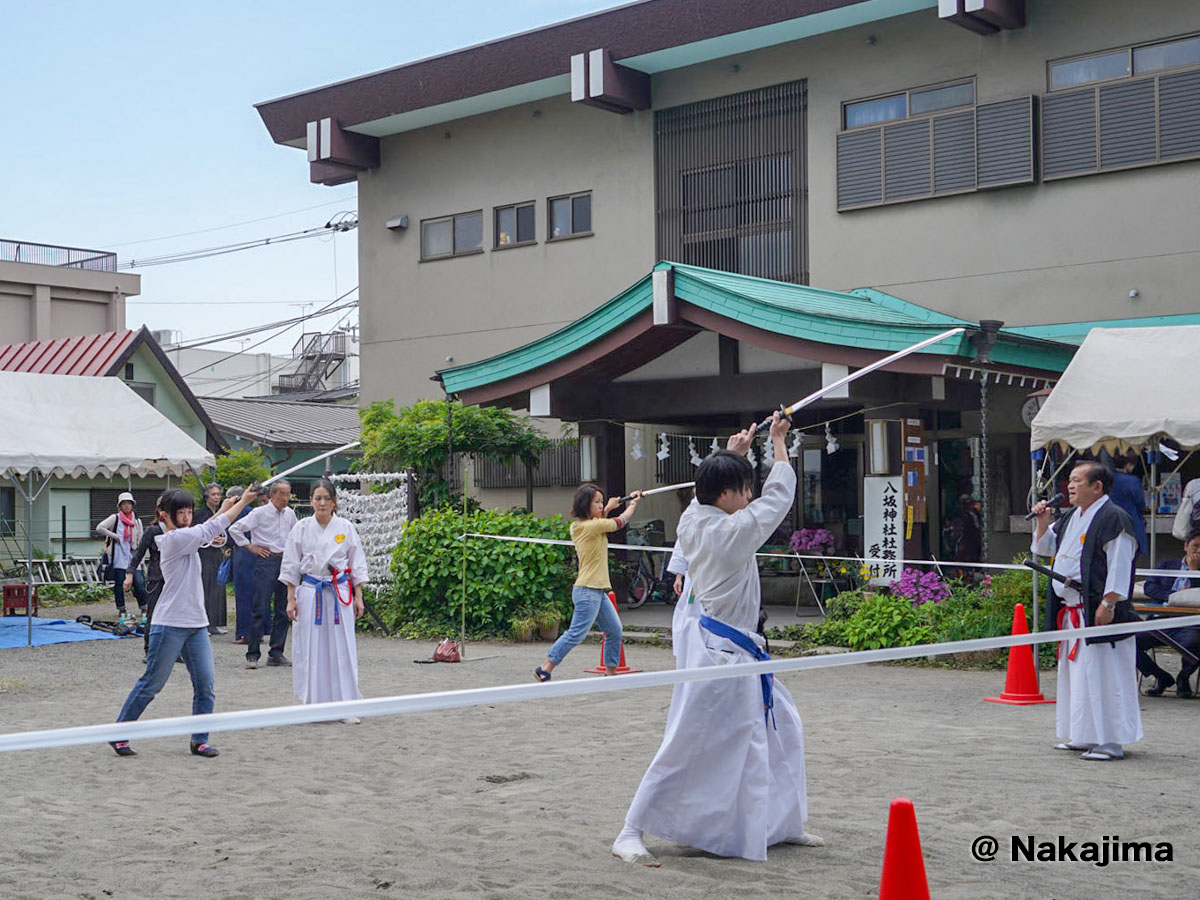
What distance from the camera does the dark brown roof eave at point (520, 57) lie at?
61.8ft

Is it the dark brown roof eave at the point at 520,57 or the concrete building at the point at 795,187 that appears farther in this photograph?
the dark brown roof eave at the point at 520,57

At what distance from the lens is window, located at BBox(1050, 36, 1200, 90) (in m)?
16.0

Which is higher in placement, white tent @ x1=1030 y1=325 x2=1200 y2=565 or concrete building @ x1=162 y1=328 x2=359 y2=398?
concrete building @ x1=162 y1=328 x2=359 y2=398

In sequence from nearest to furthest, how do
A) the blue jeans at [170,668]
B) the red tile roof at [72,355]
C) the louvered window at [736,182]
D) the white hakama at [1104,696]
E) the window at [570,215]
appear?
the white hakama at [1104,696], the blue jeans at [170,668], the louvered window at [736,182], the window at [570,215], the red tile roof at [72,355]

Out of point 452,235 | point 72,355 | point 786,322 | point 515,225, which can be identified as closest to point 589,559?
point 786,322

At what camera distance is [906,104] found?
18.3 m

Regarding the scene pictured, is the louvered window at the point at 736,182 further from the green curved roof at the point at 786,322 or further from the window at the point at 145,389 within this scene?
the window at the point at 145,389

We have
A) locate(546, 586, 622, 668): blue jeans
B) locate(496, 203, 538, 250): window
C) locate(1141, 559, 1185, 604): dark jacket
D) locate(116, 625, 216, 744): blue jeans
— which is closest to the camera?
locate(116, 625, 216, 744): blue jeans

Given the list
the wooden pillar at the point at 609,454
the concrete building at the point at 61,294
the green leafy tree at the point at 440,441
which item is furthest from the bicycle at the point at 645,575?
the concrete building at the point at 61,294

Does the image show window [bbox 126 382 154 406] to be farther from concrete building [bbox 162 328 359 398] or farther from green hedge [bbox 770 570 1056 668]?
green hedge [bbox 770 570 1056 668]

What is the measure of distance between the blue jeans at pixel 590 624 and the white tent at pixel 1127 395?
4175 millimetres

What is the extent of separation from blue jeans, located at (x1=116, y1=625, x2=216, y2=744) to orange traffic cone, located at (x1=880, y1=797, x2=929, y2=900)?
5.49 metres

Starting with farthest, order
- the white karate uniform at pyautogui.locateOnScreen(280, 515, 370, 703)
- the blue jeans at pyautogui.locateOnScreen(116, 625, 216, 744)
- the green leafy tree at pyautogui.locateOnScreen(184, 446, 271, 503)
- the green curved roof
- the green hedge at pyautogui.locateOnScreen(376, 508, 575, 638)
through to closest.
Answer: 1. the green leafy tree at pyautogui.locateOnScreen(184, 446, 271, 503)
2. the green hedge at pyautogui.locateOnScreen(376, 508, 575, 638)
3. the green curved roof
4. the white karate uniform at pyautogui.locateOnScreen(280, 515, 370, 703)
5. the blue jeans at pyautogui.locateOnScreen(116, 625, 216, 744)

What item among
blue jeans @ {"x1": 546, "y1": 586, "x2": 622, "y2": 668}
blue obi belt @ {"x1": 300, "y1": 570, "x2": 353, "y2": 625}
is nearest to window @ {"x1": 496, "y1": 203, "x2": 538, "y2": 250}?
blue jeans @ {"x1": 546, "y1": 586, "x2": 622, "y2": 668}
